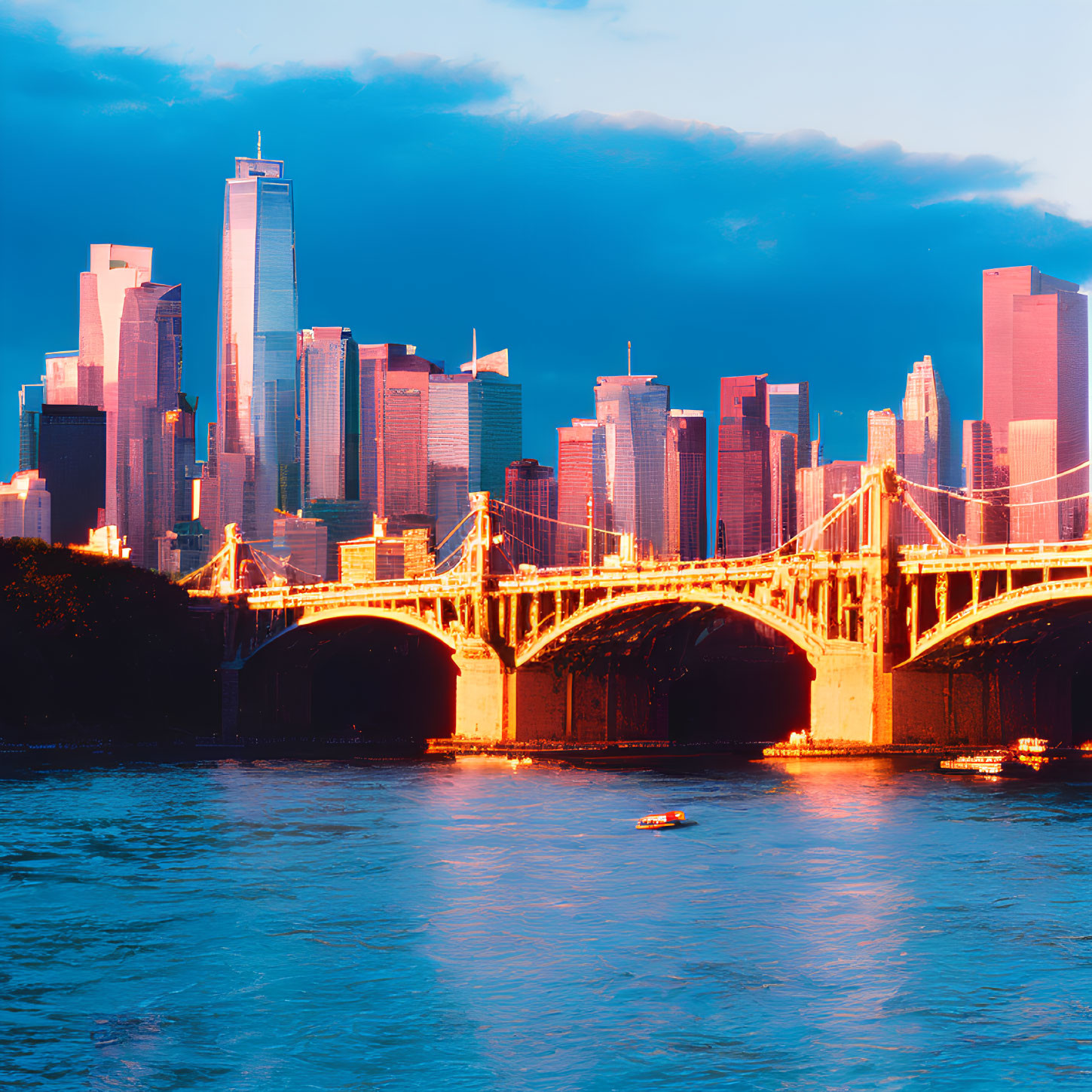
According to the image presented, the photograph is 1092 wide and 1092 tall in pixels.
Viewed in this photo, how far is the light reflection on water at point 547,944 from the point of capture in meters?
26.1

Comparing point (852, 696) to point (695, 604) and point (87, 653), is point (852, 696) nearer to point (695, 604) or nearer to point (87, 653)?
point (695, 604)

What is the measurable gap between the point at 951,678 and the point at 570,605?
2790cm

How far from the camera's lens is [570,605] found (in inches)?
3986

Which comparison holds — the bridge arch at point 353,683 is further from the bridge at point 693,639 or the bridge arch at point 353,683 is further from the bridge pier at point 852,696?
the bridge pier at point 852,696

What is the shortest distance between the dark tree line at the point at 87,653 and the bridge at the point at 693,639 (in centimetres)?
699

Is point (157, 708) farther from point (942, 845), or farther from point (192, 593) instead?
point (942, 845)

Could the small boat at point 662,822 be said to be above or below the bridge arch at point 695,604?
below

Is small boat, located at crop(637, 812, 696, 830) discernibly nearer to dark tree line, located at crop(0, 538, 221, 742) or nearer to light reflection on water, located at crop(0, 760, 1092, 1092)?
light reflection on water, located at crop(0, 760, 1092, 1092)

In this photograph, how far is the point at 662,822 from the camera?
176 feet

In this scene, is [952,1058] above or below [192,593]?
below

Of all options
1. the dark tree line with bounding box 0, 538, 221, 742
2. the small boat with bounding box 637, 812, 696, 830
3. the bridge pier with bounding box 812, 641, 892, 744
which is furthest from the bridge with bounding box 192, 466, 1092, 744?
the small boat with bounding box 637, 812, 696, 830

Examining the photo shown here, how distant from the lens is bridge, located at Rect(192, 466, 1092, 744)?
78875 millimetres

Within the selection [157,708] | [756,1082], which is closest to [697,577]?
[157,708]

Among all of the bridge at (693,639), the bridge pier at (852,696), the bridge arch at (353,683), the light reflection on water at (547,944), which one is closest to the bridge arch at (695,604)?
the bridge at (693,639)
